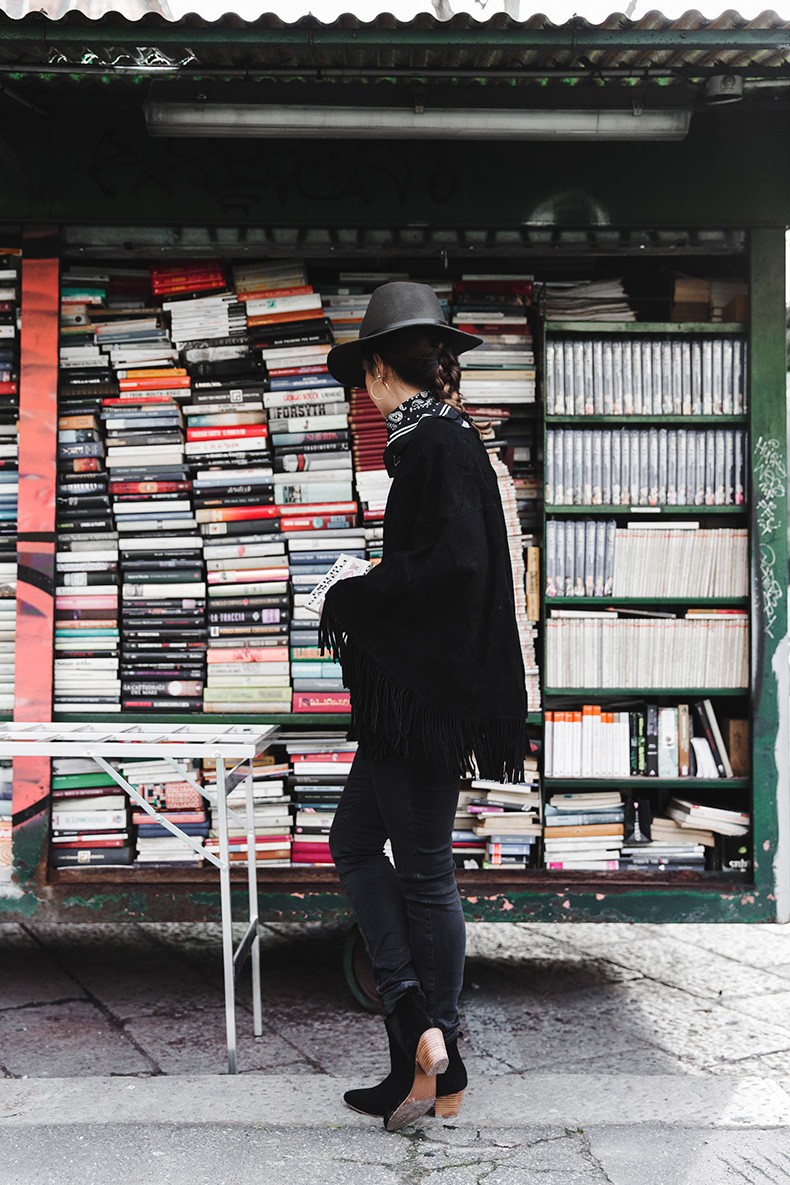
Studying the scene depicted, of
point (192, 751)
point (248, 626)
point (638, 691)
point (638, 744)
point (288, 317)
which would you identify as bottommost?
point (638, 744)

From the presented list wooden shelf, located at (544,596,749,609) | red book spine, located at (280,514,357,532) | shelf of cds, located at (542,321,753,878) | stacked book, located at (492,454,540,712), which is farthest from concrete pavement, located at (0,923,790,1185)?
red book spine, located at (280,514,357,532)

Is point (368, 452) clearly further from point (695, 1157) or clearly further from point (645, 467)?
point (695, 1157)

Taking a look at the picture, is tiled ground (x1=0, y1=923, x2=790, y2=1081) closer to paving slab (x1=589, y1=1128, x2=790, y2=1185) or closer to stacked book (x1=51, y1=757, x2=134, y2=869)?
stacked book (x1=51, y1=757, x2=134, y2=869)

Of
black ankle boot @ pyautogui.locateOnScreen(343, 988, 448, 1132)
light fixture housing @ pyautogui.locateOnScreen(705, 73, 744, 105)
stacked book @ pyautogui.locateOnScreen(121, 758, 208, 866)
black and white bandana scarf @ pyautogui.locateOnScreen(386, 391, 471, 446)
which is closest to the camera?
black ankle boot @ pyautogui.locateOnScreen(343, 988, 448, 1132)

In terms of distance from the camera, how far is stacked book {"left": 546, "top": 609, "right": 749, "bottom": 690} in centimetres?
463

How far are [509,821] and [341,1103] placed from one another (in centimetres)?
156

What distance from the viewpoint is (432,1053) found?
301 centimetres

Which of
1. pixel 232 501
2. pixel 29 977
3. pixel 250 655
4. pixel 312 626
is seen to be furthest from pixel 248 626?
pixel 29 977

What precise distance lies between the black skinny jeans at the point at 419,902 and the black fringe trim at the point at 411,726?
0.22 ft

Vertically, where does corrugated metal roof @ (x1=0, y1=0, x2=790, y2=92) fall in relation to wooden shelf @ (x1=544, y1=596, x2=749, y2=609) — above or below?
above

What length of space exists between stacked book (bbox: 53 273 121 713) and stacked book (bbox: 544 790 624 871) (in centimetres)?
173

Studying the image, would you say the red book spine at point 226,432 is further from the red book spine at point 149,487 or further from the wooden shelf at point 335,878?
the wooden shelf at point 335,878

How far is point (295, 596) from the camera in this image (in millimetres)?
4770

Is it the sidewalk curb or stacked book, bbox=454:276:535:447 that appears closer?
the sidewalk curb
